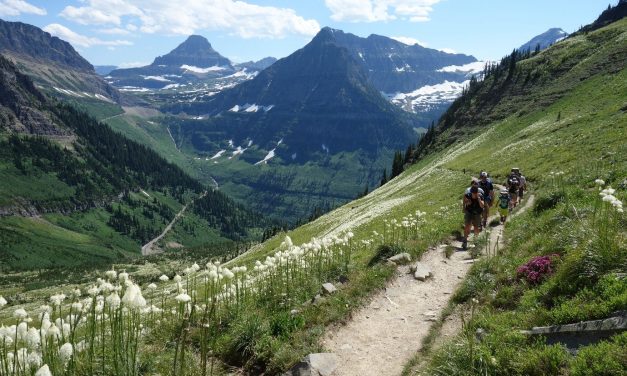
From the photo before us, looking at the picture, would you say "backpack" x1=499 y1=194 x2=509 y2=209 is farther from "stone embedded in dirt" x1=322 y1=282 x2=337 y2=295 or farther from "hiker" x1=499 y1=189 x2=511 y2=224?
"stone embedded in dirt" x1=322 y1=282 x2=337 y2=295

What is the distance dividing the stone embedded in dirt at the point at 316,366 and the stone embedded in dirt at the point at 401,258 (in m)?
7.40

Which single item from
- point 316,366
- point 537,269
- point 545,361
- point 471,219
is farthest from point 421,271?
point 545,361

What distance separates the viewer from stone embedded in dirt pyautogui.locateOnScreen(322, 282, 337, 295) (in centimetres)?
1430

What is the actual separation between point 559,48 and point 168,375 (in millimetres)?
163602

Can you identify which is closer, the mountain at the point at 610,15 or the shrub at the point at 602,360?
the shrub at the point at 602,360

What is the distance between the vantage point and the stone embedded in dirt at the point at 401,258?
17.7 m

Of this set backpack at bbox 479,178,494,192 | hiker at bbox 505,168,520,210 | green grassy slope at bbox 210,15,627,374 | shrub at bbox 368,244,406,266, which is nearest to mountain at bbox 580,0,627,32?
green grassy slope at bbox 210,15,627,374

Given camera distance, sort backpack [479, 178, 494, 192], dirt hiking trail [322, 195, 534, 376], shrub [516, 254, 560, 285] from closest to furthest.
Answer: dirt hiking trail [322, 195, 534, 376]
shrub [516, 254, 560, 285]
backpack [479, 178, 494, 192]

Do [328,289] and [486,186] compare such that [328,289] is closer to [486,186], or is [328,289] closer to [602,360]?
[602,360]

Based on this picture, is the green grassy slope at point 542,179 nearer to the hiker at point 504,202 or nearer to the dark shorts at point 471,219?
the dark shorts at point 471,219

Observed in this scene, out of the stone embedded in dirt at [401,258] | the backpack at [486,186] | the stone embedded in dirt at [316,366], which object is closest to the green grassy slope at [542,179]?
the stone embedded in dirt at [316,366]

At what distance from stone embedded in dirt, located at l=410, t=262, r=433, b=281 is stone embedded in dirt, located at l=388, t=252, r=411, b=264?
0.46 metres

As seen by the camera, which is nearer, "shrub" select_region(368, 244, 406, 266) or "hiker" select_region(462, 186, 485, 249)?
"shrub" select_region(368, 244, 406, 266)

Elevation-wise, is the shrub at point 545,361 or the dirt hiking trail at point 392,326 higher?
the shrub at point 545,361
